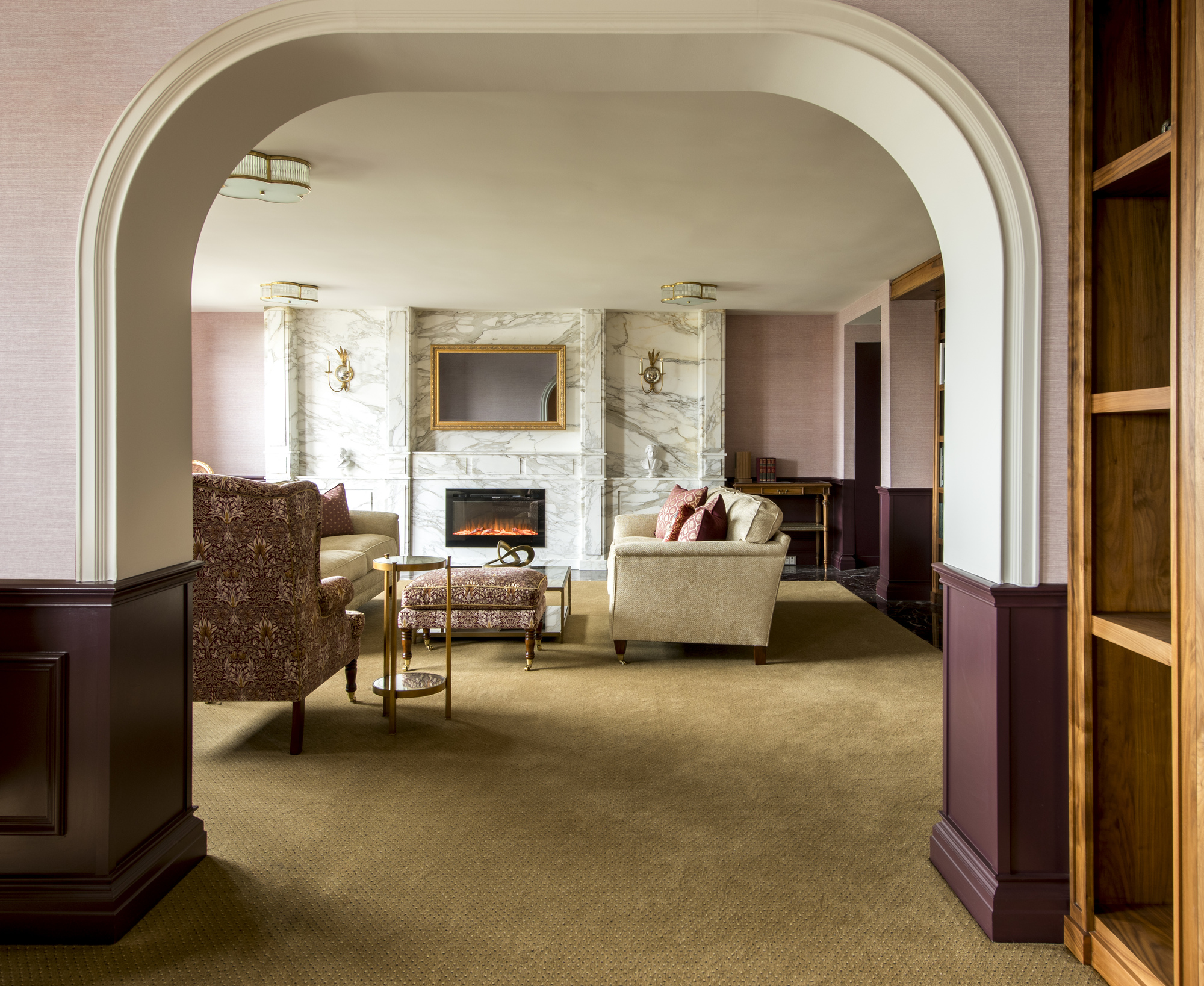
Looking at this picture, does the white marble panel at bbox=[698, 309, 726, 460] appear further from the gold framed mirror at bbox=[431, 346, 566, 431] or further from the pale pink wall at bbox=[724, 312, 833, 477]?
the gold framed mirror at bbox=[431, 346, 566, 431]

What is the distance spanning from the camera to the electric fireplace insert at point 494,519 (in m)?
8.16

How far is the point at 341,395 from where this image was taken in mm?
8117

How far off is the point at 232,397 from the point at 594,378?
3.72 metres

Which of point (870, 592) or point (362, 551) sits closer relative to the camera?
point (362, 551)

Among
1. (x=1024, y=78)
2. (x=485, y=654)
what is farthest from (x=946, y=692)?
(x=485, y=654)

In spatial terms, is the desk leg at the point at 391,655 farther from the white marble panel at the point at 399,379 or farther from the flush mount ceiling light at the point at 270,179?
the white marble panel at the point at 399,379

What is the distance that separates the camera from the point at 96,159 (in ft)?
6.34

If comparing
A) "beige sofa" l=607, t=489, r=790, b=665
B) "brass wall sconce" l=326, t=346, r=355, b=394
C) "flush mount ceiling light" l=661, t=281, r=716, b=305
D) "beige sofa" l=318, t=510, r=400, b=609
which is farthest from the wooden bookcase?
"brass wall sconce" l=326, t=346, r=355, b=394

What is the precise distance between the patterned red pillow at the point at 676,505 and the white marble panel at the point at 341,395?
3803 mm

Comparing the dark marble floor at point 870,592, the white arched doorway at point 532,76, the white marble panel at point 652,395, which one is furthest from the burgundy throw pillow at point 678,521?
the white marble panel at point 652,395

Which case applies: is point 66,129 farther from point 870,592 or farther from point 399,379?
point 870,592

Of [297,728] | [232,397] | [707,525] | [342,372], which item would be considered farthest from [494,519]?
[297,728]

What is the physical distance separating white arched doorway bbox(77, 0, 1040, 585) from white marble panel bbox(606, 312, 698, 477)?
599cm

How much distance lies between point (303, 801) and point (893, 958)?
186cm
